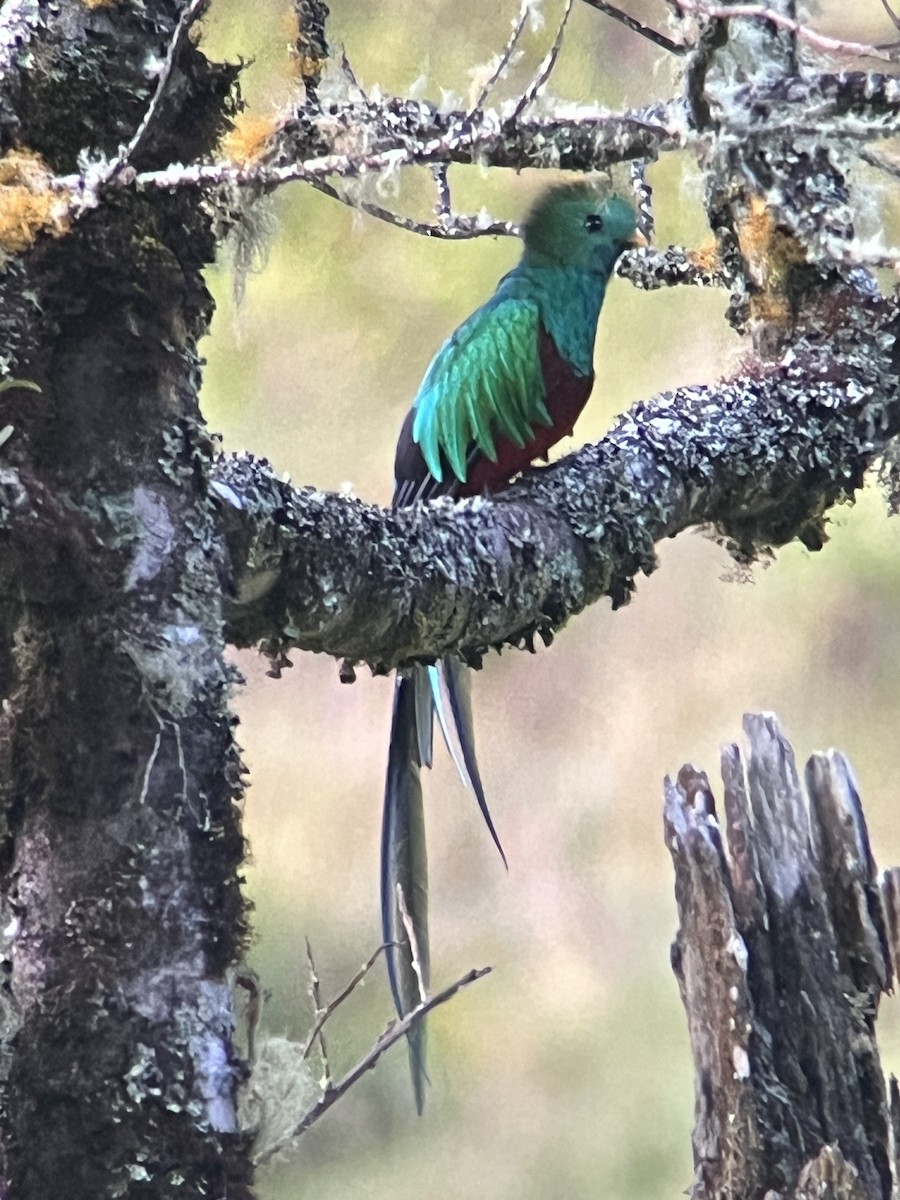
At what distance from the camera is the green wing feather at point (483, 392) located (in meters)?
1.19

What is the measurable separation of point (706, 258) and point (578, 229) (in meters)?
0.15

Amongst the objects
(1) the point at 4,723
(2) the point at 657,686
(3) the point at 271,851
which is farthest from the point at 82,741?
(2) the point at 657,686

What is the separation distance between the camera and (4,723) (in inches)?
22.4

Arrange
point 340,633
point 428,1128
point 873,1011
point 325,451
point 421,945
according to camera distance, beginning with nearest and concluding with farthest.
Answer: point 340,633
point 421,945
point 873,1011
point 428,1128
point 325,451

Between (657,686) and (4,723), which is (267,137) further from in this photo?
(657,686)

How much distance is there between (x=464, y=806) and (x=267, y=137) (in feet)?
3.60

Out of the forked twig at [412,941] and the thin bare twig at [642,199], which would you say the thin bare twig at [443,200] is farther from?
the forked twig at [412,941]

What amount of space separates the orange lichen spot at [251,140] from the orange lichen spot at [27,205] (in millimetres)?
82

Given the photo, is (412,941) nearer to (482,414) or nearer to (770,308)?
(482,414)

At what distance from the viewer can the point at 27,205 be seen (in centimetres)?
53

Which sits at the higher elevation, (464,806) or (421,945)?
(464,806)

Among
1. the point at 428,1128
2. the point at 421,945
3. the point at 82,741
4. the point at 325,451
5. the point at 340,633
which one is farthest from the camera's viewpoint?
the point at 325,451

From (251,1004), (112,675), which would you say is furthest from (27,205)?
(251,1004)

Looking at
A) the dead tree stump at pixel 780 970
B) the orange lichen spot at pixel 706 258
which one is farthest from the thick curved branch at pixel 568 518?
the dead tree stump at pixel 780 970
